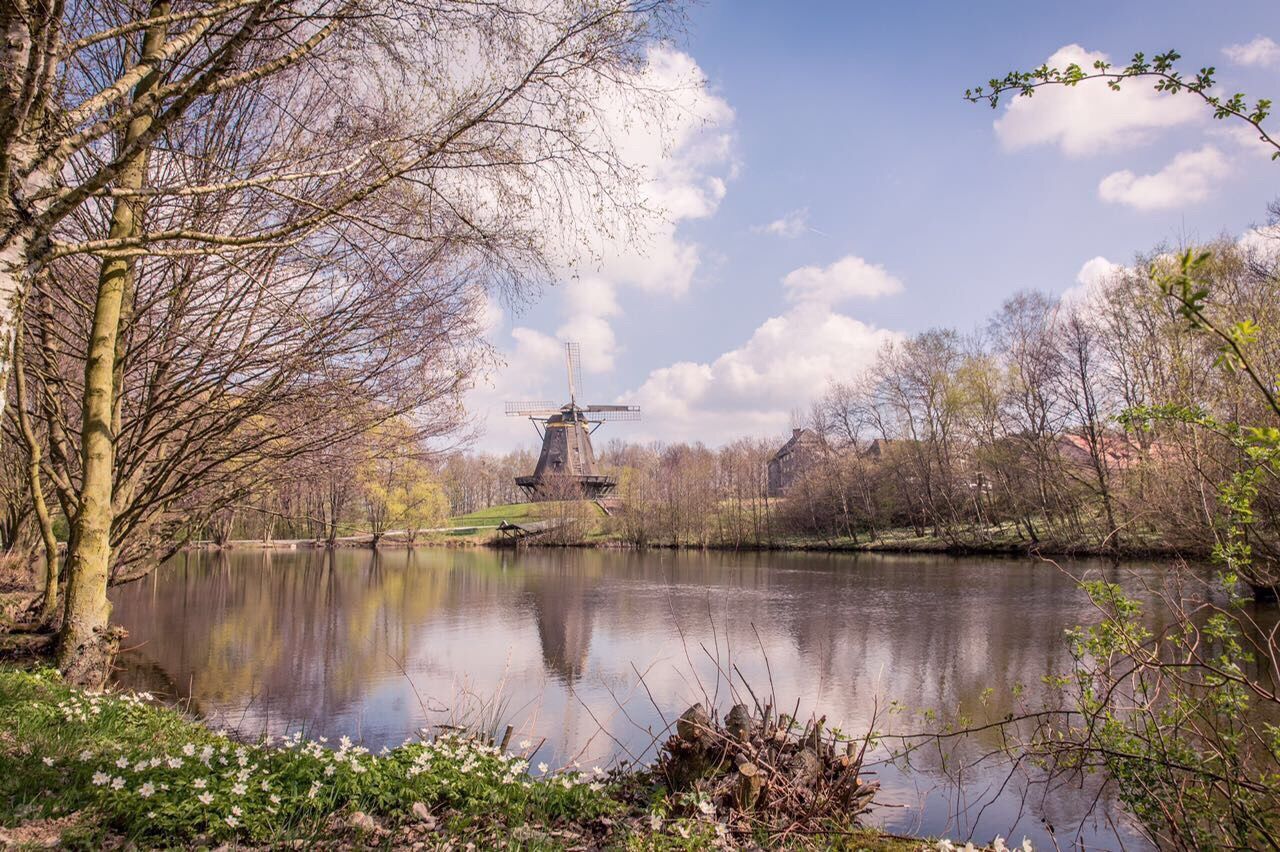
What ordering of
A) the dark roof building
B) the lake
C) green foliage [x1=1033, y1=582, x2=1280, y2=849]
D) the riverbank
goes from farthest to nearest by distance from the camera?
the dark roof building
the riverbank
the lake
green foliage [x1=1033, y1=582, x2=1280, y2=849]

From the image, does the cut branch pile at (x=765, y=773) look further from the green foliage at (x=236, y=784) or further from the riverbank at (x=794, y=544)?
the riverbank at (x=794, y=544)

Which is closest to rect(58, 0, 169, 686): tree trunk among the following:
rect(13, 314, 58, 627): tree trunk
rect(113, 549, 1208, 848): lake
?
rect(13, 314, 58, 627): tree trunk

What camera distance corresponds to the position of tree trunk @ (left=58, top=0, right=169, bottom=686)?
18.7 ft

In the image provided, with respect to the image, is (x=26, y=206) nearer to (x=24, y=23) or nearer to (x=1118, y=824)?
(x=24, y=23)

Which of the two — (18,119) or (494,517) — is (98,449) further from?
(494,517)

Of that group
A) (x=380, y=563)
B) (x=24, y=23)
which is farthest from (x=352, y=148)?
(x=380, y=563)

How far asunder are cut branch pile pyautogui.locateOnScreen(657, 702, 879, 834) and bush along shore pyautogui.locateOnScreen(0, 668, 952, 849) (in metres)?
0.01

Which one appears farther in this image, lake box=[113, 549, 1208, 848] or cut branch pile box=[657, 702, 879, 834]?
lake box=[113, 549, 1208, 848]

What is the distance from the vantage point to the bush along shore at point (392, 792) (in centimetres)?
312

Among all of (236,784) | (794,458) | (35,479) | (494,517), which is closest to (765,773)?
(236,784)

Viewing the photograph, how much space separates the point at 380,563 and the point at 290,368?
3201 centimetres

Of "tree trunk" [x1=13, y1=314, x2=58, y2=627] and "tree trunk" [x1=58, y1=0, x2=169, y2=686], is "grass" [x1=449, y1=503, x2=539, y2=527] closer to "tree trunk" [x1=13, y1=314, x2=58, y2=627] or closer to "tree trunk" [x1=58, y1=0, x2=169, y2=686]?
"tree trunk" [x1=13, y1=314, x2=58, y2=627]

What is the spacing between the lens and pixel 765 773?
4.47 m

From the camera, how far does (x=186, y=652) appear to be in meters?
12.2
